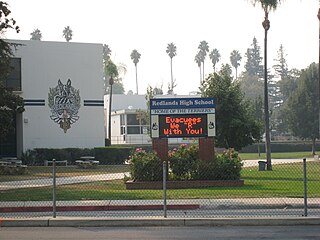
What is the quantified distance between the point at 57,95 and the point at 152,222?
3260 centimetres

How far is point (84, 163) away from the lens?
137 feet

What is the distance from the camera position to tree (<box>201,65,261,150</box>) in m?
38.7

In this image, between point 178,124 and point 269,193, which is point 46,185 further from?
point 269,193

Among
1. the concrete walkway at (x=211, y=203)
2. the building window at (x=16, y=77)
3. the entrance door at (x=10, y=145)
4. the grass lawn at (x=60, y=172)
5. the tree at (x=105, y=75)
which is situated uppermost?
the tree at (x=105, y=75)

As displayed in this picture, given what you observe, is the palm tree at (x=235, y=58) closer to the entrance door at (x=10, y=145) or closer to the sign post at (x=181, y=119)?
the entrance door at (x=10, y=145)

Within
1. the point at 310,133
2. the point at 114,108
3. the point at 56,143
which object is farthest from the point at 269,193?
the point at 114,108

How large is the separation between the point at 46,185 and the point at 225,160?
23.6 ft

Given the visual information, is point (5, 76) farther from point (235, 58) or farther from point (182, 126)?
point (235, 58)

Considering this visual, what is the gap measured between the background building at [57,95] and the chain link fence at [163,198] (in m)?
17.0

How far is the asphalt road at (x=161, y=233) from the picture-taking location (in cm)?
1305

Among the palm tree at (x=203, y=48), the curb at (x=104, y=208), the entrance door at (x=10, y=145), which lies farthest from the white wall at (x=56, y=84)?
the palm tree at (x=203, y=48)

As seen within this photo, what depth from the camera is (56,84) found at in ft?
153

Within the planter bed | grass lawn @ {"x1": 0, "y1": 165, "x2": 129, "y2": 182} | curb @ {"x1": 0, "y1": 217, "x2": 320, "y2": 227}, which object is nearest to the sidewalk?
curb @ {"x1": 0, "y1": 217, "x2": 320, "y2": 227}

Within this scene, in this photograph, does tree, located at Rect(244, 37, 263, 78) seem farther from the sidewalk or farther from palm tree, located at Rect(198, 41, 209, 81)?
the sidewalk
